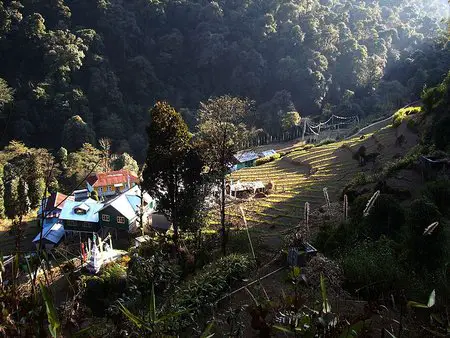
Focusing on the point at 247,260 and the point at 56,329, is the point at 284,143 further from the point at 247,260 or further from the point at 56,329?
the point at 56,329

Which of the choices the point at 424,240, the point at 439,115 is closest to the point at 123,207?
the point at 439,115

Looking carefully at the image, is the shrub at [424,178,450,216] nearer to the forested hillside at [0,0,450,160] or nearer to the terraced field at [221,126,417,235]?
the terraced field at [221,126,417,235]

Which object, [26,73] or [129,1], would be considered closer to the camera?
[26,73]

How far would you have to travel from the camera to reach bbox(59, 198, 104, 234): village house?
61.1ft

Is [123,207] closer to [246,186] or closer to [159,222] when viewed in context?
[159,222]

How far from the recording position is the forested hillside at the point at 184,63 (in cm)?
3800

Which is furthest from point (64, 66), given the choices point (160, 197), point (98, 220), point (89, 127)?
point (160, 197)

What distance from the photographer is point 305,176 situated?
2038cm

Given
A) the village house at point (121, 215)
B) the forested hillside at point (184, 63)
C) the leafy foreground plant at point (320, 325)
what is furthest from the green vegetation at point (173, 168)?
the forested hillside at point (184, 63)

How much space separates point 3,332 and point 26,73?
42839 millimetres

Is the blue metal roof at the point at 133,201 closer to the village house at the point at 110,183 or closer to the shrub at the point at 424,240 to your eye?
the village house at the point at 110,183

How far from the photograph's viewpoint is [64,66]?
126ft

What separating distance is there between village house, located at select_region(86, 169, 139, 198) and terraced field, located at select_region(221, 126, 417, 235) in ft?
26.0

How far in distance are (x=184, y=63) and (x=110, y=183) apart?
950 inches
